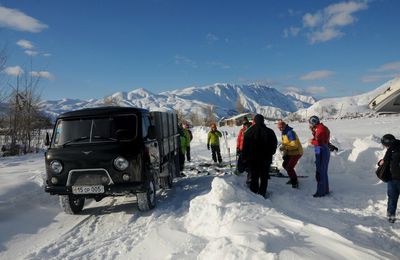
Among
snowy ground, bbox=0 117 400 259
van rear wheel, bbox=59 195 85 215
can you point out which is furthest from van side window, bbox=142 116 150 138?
van rear wheel, bbox=59 195 85 215

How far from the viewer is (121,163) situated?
724cm

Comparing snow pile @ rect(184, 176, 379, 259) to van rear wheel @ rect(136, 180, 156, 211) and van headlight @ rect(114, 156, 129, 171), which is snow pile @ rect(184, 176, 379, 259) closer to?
van rear wheel @ rect(136, 180, 156, 211)

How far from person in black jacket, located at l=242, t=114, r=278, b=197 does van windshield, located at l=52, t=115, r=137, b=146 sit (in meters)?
2.53

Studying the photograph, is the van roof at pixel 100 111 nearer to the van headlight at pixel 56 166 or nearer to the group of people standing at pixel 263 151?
the van headlight at pixel 56 166

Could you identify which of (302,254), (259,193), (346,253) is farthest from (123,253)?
(259,193)

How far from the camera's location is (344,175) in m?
10.9

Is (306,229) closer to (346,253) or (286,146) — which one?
(346,253)

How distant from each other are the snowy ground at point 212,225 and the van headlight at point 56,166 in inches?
42.6

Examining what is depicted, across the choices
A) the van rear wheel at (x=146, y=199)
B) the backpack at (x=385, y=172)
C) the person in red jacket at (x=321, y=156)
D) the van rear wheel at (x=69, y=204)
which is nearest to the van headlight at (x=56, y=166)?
the van rear wheel at (x=69, y=204)

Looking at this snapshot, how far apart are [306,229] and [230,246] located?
4.50ft

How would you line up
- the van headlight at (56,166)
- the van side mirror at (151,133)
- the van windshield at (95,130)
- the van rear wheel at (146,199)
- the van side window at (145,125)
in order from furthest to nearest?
the van side mirror at (151,133) < the van side window at (145,125) < the van windshield at (95,130) < the van rear wheel at (146,199) < the van headlight at (56,166)

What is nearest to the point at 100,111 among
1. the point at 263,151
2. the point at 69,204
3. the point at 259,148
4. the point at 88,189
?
the point at 88,189

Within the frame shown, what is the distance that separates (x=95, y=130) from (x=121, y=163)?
1063 millimetres

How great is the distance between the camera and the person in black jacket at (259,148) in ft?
27.2
